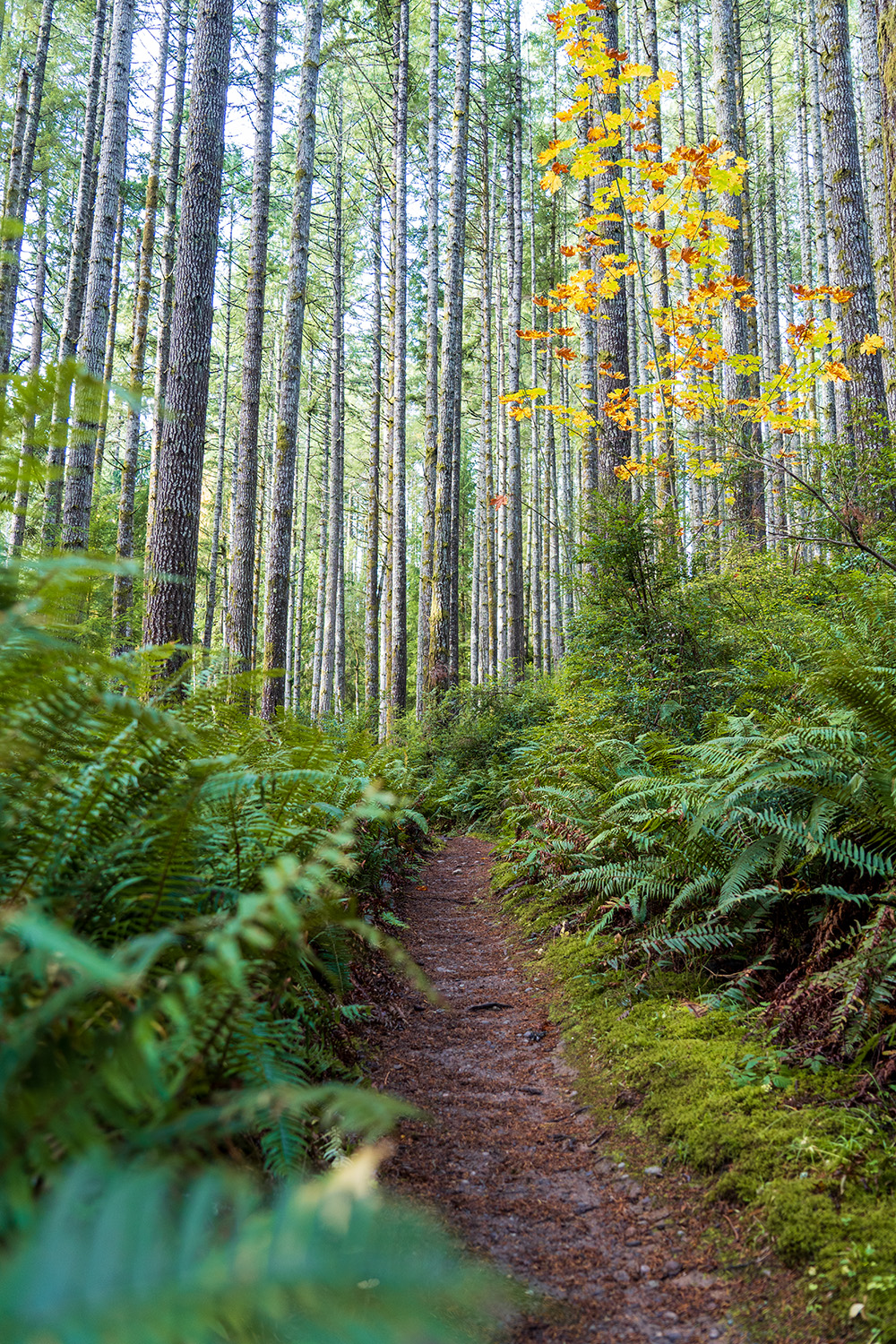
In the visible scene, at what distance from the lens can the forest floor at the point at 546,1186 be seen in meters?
1.83

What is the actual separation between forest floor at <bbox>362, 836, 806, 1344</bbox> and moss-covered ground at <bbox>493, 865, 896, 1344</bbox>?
3.9 inches

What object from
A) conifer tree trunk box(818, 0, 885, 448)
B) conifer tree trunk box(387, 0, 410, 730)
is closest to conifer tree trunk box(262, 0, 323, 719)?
conifer tree trunk box(387, 0, 410, 730)

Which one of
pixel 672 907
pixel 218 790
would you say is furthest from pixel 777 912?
pixel 218 790

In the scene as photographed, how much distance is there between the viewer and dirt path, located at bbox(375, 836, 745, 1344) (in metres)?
1.84

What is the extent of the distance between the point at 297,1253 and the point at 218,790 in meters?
1.21

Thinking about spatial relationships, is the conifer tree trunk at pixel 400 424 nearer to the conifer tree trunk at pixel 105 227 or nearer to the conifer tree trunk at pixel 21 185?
the conifer tree trunk at pixel 105 227

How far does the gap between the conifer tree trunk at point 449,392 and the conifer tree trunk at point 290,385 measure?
9.18ft

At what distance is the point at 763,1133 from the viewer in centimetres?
219

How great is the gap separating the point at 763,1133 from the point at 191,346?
6.78 metres

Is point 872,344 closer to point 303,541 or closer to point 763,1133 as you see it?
point 763,1133

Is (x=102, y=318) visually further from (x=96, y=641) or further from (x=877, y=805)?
(x=877, y=805)

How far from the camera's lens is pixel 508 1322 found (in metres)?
1.78

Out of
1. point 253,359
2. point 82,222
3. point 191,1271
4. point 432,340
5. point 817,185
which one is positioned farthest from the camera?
point 817,185

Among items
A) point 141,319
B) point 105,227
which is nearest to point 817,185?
point 141,319
